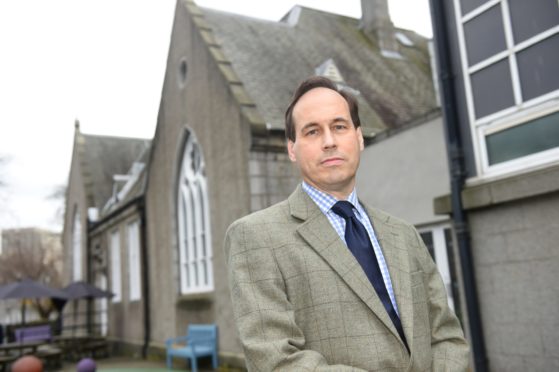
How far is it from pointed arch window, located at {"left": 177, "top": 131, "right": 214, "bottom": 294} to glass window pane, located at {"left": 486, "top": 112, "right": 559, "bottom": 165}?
762 cm

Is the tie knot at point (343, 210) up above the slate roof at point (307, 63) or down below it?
below

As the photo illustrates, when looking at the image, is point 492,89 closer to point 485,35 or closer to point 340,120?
point 485,35

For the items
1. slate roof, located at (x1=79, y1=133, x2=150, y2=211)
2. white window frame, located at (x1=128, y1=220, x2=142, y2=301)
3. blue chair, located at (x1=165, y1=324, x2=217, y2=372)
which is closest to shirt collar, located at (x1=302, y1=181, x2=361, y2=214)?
blue chair, located at (x1=165, y1=324, x2=217, y2=372)

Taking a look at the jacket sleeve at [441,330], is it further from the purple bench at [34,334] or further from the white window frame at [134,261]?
the purple bench at [34,334]

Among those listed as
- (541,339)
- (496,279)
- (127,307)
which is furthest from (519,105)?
(127,307)

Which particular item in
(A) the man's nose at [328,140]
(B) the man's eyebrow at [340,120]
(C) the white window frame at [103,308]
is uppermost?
(B) the man's eyebrow at [340,120]

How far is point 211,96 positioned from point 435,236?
20.0 ft

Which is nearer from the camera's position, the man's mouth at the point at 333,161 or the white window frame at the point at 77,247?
the man's mouth at the point at 333,161

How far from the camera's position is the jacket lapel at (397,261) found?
6.25 feet

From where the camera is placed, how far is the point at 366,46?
17.5 m

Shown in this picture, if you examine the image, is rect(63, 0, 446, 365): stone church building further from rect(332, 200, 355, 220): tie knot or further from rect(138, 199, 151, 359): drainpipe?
rect(332, 200, 355, 220): tie knot

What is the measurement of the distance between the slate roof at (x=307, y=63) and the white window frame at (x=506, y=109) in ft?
14.5

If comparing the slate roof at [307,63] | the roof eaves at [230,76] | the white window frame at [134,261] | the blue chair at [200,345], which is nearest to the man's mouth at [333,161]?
the roof eaves at [230,76]

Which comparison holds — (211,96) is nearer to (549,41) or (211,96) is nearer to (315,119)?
(549,41)
